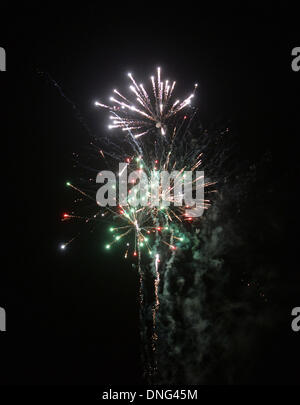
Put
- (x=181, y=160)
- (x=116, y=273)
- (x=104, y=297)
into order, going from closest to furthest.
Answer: (x=181, y=160) < (x=116, y=273) < (x=104, y=297)

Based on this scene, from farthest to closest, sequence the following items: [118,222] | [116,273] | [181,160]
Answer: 1. [116,273]
2. [118,222]
3. [181,160]

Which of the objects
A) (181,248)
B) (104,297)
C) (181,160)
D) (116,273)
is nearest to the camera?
(181,160)

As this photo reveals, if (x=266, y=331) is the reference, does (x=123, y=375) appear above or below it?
below

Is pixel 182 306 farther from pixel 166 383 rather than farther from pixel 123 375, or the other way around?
pixel 123 375

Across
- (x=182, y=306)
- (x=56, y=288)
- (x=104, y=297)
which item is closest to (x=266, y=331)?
(x=182, y=306)

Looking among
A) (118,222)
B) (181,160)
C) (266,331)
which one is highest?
(181,160)

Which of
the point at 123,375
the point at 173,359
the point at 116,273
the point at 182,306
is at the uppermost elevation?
the point at 116,273

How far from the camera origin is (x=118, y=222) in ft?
25.3

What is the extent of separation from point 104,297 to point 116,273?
1.40 m

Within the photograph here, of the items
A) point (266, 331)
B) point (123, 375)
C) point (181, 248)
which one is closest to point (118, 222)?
point (181, 248)

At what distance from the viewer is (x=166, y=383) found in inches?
332

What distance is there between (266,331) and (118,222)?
522 cm

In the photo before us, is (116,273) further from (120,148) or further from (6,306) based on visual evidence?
(120,148)
